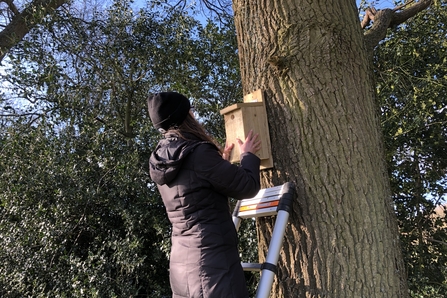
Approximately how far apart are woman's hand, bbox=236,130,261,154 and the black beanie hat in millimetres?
360

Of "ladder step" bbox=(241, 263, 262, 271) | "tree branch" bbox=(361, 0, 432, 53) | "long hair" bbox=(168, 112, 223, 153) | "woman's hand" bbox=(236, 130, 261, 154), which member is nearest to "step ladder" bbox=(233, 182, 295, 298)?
"ladder step" bbox=(241, 263, 262, 271)

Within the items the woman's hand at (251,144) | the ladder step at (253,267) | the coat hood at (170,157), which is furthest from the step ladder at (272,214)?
the coat hood at (170,157)

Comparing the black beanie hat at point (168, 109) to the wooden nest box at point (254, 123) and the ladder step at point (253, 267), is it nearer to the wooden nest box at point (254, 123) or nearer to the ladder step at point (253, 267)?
the wooden nest box at point (254, 123)

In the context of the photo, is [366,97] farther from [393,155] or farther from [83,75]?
[83,75]

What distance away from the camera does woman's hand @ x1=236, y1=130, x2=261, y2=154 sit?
202cm

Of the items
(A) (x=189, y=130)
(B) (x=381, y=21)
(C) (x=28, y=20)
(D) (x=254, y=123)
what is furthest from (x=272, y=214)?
(C) (x=28, y=20)

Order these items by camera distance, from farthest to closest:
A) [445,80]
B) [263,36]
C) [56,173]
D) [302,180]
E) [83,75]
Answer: [83,75], [56,173], [445,80], [263,36], [302,180]

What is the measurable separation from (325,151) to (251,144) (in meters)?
0.38

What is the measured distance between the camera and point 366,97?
2104 mm

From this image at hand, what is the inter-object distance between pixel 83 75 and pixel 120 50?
0.53 meters

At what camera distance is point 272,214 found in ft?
6.66

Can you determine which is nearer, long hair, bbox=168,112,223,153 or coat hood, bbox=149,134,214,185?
coat hood, bbox=149,134,214,185

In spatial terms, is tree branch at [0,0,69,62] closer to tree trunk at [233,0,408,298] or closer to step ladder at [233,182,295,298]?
tree trunk at [233,0,408,298]

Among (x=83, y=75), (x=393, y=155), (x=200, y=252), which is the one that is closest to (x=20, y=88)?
(x=83, y=75)
